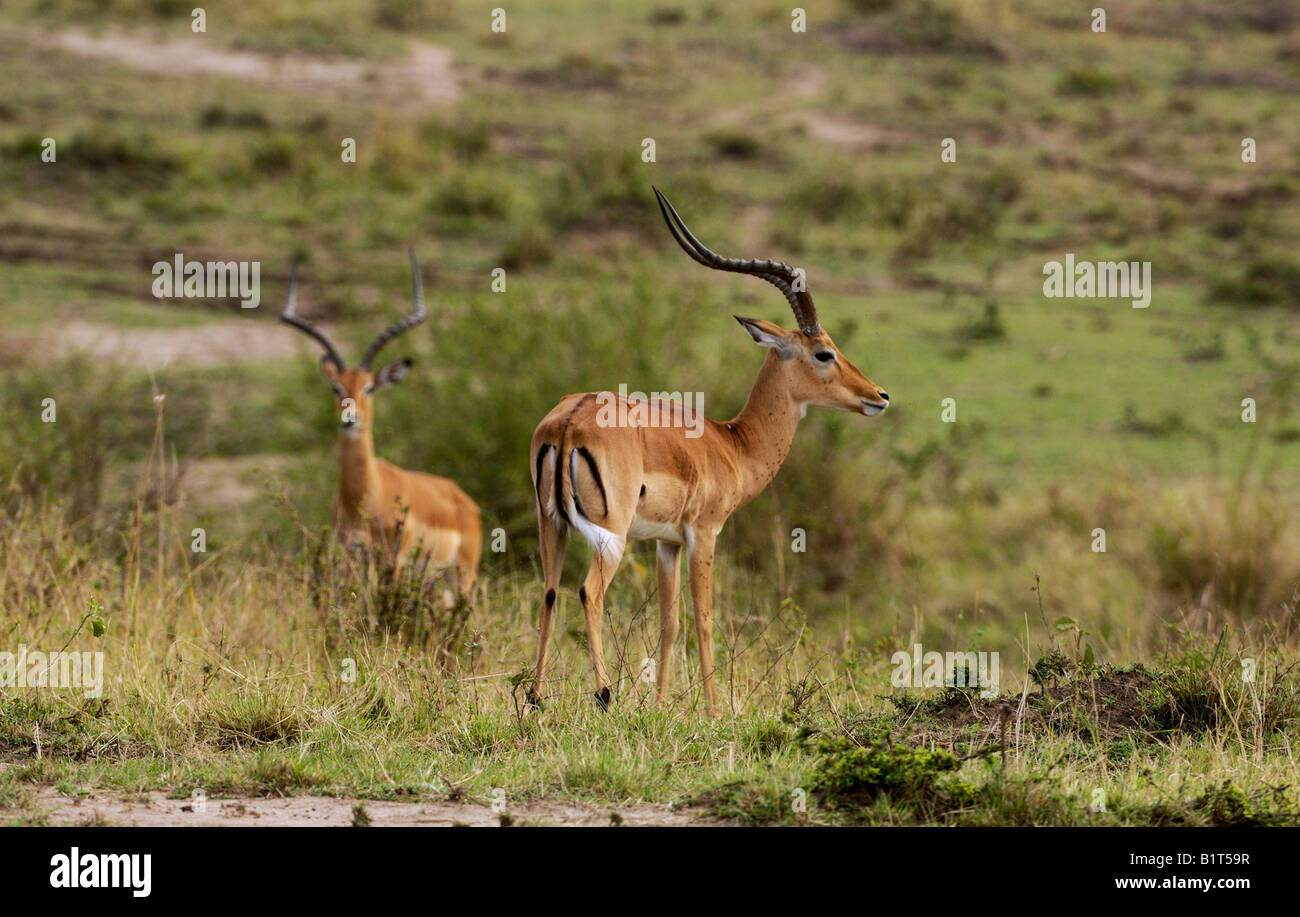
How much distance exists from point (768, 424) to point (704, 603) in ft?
3.22

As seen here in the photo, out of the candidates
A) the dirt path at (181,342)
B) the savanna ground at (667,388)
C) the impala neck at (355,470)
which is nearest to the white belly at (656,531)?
the savanna ground at (667,388)

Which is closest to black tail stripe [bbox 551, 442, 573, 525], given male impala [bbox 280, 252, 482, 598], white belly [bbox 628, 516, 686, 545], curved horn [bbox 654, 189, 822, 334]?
white belly [bbox 628, 516, 686, 545]

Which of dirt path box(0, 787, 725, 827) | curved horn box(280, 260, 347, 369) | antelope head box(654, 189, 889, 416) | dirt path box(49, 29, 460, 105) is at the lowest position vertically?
dirt path box(0, 787, 725, 827)

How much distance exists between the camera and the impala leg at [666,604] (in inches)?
261

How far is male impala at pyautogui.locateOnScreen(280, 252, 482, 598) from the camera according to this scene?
10211 mm

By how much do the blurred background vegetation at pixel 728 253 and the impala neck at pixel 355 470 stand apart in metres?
0.23

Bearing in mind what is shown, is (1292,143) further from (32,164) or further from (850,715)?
(850,715)

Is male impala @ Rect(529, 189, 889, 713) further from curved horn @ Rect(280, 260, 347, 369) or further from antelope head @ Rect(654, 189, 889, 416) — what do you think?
curved horn @ Rect(280, 260, 347, 369)

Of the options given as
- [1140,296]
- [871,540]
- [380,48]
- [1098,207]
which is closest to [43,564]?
[871,540]

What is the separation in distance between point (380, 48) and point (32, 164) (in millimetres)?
9620

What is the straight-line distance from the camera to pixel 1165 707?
6.43 metres

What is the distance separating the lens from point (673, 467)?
6.52 meters

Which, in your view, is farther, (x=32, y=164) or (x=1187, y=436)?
(x=32, y=164)

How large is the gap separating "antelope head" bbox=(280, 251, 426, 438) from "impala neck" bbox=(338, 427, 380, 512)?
0.05 meters
